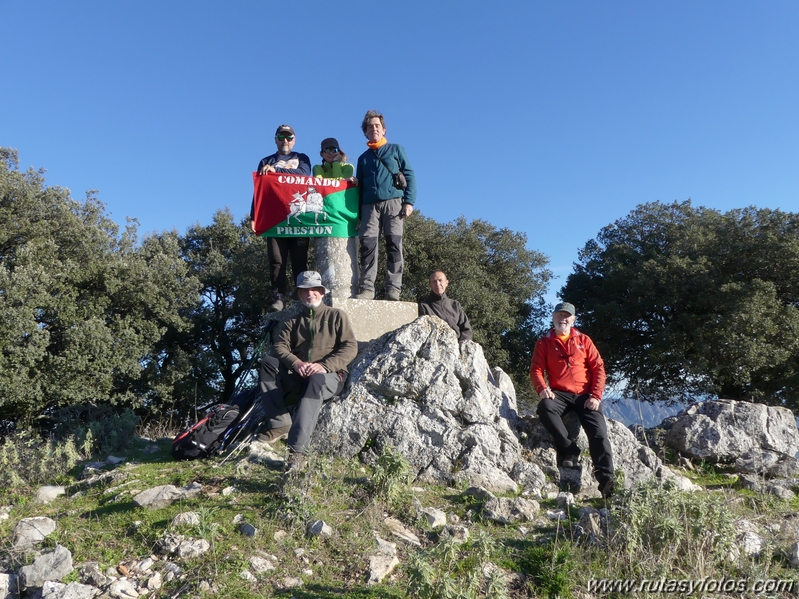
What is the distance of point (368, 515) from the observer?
4.35 m

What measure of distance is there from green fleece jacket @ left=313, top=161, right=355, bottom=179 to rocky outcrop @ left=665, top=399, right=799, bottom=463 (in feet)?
18.4

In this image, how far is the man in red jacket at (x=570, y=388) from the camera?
18.7ft

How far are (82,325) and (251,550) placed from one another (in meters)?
14.6

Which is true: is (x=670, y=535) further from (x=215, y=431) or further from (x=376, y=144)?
(x=376, y=144)

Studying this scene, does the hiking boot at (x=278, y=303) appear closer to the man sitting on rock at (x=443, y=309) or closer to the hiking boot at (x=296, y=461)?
the man sitting on rock at (x=443, y=309)

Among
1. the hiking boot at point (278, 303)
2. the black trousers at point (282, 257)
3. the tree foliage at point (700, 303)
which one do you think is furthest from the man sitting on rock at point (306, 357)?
the tree foliage at point (700, 303)

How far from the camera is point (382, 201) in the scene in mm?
7637

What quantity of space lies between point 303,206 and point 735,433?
6265 mm

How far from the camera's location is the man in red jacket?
5.70 meters

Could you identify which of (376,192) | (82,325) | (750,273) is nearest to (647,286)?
(750,273)

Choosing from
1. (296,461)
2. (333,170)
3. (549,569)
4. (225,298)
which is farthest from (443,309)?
(225,298)

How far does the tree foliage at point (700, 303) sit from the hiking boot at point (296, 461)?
13.6 metres

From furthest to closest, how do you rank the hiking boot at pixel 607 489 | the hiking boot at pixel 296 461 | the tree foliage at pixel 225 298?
1. the tree foliage at pixel 225 298
2. the hiking boot at pixel 607 489
3. the hiking boot at pixel 296 461

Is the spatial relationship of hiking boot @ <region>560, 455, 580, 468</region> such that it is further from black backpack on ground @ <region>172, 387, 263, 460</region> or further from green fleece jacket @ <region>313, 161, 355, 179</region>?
green fleece jacket @ <region>313, 161, 355, 179</region>
